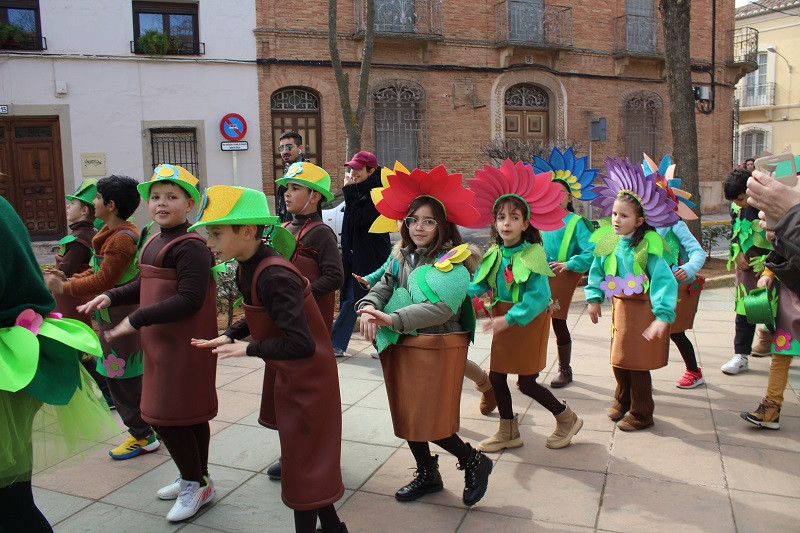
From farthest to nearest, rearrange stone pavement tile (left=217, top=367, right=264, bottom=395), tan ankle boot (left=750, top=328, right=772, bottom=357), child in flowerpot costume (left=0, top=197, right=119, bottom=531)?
tan ankle boot (left=750, top=328, right=772, bottom=357), stone pavement tile (left=217, top=367, right=264, bottom=395), child in flowerpot costume (left=0, top=197, right=119, bottom=531)

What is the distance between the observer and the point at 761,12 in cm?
3453

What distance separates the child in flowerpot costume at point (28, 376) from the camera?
7.45 feet

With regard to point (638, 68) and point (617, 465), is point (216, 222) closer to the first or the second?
point (617, 465)

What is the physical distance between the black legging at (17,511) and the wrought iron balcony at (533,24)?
63.9 ft

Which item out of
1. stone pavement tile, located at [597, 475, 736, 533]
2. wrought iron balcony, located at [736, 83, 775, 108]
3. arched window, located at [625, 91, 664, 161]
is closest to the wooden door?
stone pavement tile, located at [597, 475, 736, 533]

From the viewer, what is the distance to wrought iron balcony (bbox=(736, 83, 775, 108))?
113 feet

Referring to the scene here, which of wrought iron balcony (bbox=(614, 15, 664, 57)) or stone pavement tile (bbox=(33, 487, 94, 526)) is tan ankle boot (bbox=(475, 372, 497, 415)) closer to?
stone pavement tile (bbox=(33, 487, 94, 526))

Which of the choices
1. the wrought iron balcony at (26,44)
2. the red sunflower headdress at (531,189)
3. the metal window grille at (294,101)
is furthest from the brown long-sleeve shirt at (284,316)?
the metal window grille at (294,101)

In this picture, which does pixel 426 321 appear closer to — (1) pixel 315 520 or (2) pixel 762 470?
(1) pixel 315 520

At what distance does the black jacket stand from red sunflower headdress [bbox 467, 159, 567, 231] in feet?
7.00

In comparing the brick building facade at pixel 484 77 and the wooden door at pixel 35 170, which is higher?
the brick building facade at pixel 484 77

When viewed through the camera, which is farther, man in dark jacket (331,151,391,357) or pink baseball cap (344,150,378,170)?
man in dark jacket (331,151,391,357)

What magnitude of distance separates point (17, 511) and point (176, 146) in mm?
16132

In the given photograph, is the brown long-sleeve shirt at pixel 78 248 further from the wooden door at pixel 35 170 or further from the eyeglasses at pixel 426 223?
the wooden door at pixel 35 170
